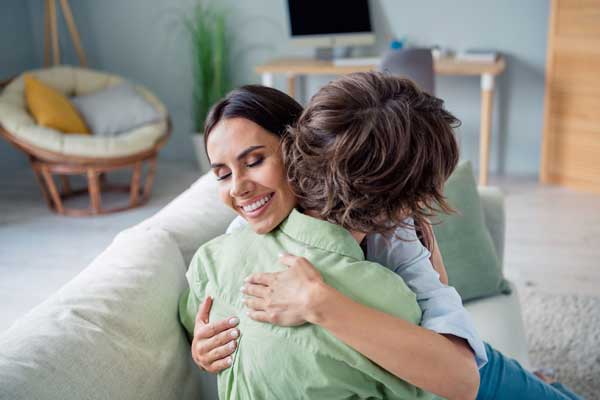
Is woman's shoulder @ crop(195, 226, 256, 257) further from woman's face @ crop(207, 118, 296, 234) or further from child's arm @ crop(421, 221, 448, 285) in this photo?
child's arm @ crop(421, 221, 448, 285)

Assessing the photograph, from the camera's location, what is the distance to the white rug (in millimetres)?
2250

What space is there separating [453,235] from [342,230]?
36.5 inches

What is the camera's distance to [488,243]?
1938 millimetres

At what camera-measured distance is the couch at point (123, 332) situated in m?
1.02

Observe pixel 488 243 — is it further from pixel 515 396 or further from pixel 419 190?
pixel 419 190

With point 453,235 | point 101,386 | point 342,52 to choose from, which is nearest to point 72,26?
point 342,52

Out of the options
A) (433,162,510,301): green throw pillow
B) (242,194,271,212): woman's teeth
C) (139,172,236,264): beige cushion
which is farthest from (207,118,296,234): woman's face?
(433,162,510,301): green throw pillow

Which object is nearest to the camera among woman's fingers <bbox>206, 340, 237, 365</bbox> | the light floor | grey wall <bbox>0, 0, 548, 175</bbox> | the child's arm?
woman's fingers <bbox>206, 340, 237, 365</bbox>

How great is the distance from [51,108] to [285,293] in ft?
10.8

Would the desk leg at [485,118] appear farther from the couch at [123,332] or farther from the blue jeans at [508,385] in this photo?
the blue jeans at [508,385]

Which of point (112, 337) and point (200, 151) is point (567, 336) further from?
point (200, 151)

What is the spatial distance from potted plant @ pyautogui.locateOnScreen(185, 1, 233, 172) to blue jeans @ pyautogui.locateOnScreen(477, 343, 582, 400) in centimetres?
330

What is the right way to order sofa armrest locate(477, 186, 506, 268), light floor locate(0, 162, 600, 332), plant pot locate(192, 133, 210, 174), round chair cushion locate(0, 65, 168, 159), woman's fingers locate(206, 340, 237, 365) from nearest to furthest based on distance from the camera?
woman's fingers locate(206, 340, 237, 365) → sofa armrest locate(477, 186, 506, 268) → light floor locate(0, 162, 600, 332) → round chair cushion locate(0, 65, 168, 159) → plant pot locate(192, 133, 210, 174)

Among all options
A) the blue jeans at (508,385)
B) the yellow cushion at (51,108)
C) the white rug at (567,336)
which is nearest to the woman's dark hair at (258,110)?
the blue jeans at (508,385)
